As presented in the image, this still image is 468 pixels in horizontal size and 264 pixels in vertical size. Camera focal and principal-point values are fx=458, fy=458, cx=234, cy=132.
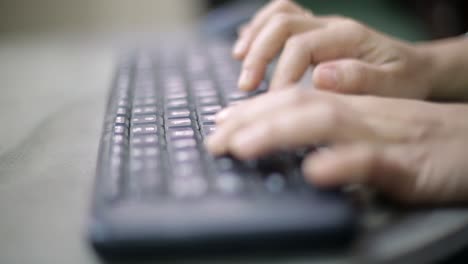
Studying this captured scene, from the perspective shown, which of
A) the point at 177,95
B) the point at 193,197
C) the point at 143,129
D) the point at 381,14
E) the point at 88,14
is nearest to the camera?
the point at 193,197

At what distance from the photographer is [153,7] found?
1655 mm

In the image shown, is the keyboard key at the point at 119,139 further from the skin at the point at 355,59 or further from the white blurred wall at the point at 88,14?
the white blurred wall at the point at 88,14

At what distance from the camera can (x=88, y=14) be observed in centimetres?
159

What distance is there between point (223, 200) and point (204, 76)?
309 mm

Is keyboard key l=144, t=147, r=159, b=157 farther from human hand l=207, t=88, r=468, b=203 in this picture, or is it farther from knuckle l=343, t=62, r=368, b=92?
knuckle l=343, t=62, r=368, b=92

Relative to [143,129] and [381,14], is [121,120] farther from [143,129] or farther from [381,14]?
[381,14]

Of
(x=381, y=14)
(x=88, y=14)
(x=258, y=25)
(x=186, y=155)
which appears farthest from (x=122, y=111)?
(x=88, y=14)

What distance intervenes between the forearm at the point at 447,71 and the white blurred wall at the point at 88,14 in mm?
1013

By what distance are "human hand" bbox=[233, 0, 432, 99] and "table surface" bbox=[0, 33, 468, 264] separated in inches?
6.5

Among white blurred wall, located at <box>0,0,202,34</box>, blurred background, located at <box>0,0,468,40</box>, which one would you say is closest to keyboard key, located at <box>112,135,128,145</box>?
blurred background, located at <box>0,0,468,40</box>

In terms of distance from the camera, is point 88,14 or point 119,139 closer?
point 119,139

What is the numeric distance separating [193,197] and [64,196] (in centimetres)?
12

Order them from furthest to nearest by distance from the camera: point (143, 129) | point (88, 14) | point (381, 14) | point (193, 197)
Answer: point (88, 14) < point (381, 14) < point (143, 129) < point (193, 197)

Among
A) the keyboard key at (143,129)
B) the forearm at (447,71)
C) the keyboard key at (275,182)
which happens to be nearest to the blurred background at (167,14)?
the forearm at (447,71)
